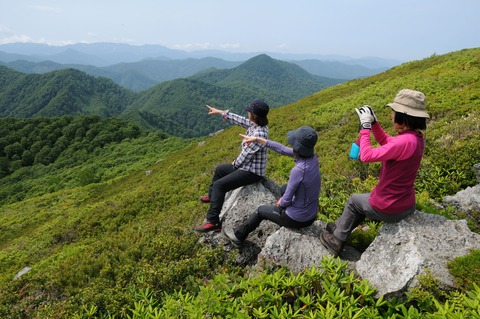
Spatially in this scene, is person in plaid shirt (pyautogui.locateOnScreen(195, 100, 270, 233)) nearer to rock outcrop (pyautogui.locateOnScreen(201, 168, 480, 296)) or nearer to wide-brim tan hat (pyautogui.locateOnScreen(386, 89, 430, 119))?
rock outcrop (pyautogui.locateOnScreen(201, 168, 480, 296))

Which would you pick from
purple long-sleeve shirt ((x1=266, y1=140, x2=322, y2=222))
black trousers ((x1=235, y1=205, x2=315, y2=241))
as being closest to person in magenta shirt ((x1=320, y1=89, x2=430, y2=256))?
purple long-sleeve shirt ((x1=266, y1=140, x2=322, y2=222))

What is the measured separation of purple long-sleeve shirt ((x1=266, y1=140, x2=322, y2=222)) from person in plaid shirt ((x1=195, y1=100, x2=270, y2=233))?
51.1 inches

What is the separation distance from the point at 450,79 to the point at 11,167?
8314cm

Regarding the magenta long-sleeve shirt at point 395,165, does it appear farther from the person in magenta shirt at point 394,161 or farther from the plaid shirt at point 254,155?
the plaid shirt at point 254,155

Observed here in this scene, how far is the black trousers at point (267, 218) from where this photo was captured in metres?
5.79

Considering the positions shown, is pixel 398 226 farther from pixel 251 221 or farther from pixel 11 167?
pixel 11 167

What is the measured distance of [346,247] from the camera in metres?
5.75

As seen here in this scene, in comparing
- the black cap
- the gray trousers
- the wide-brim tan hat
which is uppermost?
the wide-brim tan hat

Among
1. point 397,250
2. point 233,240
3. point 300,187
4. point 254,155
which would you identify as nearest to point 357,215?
point 397,250

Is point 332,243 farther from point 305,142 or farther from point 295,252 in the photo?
point 305,142

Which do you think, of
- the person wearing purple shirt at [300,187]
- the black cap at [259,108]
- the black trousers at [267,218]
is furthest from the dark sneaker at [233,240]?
the black cap at [259,108]

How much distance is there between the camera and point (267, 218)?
20.0ft

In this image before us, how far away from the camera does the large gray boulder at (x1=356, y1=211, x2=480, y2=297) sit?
4258 mm

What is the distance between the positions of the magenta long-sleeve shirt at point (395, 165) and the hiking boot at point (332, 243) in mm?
934
